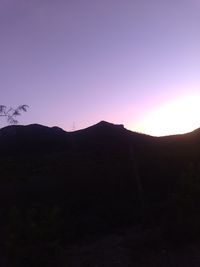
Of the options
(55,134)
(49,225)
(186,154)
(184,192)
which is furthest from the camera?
(55,134)

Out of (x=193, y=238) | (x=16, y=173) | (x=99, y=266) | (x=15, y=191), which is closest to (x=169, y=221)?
(x=193, y=238)

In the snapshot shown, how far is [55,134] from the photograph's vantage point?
26.7m

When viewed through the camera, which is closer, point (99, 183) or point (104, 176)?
point (99, 183)

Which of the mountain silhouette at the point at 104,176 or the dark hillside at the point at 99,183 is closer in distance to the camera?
the dark hillside at the point at 99,183

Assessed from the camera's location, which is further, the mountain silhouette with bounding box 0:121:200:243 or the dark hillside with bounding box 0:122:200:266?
the mountain silhouette with bounding box 0:121:200:243

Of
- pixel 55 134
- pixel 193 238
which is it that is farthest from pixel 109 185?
pixel 55 134

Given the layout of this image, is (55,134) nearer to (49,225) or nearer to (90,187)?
(90,187)

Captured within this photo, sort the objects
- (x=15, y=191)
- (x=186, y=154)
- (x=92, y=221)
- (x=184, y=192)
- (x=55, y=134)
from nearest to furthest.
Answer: (x=184, y=192) < (x=92, y=221) < (x=15, y=191) < (x=186, y=154) < (x=55, y=134)

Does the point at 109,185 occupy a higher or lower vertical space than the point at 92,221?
higher

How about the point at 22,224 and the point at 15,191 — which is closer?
the point at 22,224

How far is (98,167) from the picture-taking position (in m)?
17.2

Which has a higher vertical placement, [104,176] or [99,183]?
[104,176]

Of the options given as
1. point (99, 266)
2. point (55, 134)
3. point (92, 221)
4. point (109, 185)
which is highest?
point (55, 134)

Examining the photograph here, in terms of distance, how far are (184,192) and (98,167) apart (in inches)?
206
